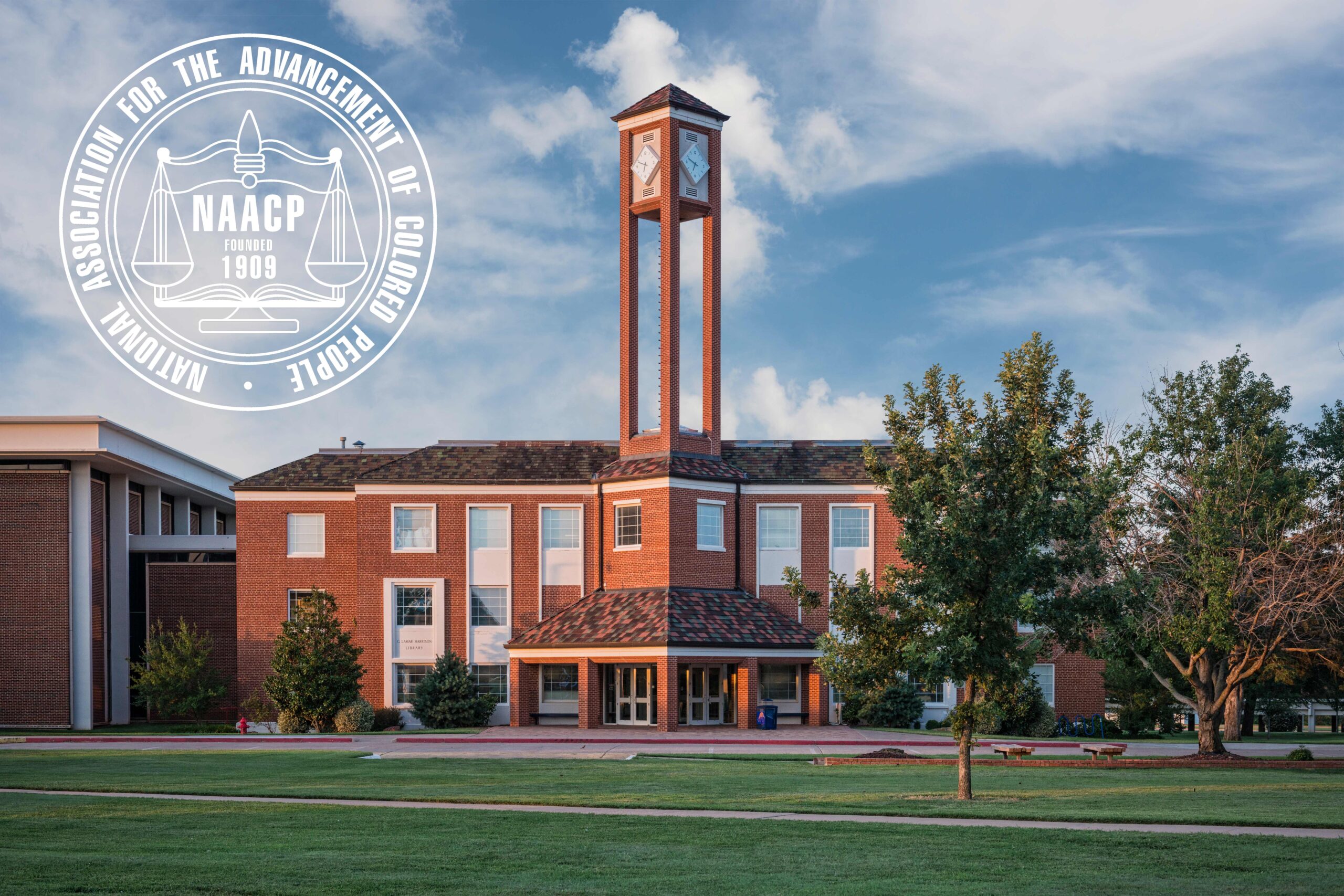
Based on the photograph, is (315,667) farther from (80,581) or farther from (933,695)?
(933,695)

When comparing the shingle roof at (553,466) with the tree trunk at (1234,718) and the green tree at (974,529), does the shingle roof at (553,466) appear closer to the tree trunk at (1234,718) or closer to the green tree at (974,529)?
the tree trunk at (1234,718)

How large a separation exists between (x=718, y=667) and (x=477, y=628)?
8885 millimetres

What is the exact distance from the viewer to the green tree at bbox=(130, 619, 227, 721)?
48.1 meters

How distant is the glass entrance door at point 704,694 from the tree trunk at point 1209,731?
16101 millimetres

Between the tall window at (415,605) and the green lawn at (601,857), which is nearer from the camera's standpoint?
the green lawn at (601,857)

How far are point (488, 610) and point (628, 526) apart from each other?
6068 millimetres

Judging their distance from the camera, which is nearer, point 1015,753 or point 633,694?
point 1015,753

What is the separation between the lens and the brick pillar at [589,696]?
44.3 meters

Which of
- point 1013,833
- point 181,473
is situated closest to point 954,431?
point 1013,833

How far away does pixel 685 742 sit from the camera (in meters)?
37.9

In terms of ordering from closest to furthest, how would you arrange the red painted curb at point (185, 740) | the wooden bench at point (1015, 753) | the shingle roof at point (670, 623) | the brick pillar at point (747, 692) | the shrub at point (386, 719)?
1. the wooden bench at point (1015, 753)
2. the red painted curb at point (185, 740)
3. the shingle roof at point (670, 623)
4. the brick pillar at point (747, 692)
5. the shrub at point (386, 719)

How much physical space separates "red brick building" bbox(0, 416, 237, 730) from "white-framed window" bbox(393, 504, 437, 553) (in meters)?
10.1

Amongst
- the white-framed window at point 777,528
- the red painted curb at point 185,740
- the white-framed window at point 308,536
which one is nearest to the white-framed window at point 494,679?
the white-framed window at point 308,536

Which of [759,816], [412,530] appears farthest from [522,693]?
[759,816]
